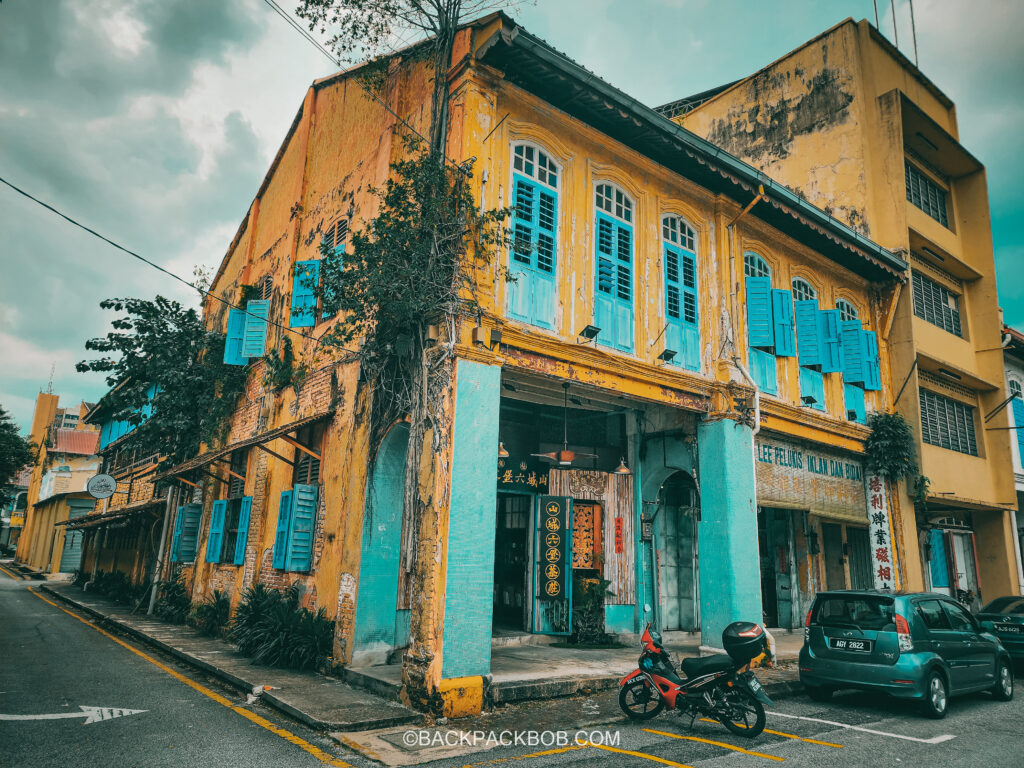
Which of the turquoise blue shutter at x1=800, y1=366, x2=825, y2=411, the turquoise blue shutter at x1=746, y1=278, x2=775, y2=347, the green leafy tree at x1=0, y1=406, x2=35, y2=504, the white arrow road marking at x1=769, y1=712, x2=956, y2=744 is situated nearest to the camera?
the white arrow road marking at x1=769, y1=712, x2=956, y2=744

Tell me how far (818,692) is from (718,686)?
309 cm

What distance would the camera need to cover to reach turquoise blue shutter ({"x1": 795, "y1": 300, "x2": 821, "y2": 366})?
41.8 ft

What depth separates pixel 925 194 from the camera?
17781mm

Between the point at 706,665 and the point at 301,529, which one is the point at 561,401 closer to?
the point at 301,529

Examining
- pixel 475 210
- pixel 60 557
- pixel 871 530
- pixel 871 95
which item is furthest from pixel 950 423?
pixel 60 557

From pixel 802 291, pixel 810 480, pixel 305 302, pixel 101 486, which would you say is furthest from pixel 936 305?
pixel 101 486

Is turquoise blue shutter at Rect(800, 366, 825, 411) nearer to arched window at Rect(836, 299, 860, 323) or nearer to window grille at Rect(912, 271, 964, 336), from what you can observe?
Result: arched window at Rect(836, 299, 860, 323)

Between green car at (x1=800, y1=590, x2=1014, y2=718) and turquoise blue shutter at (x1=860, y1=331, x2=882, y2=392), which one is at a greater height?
turquoise blue shutter at (x1=860, y1=331, x2=882, y2=392)

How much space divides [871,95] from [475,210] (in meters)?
12.8

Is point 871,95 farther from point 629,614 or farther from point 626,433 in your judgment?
point 629,614

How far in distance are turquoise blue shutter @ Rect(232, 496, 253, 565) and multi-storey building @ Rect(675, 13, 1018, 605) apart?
1347cm

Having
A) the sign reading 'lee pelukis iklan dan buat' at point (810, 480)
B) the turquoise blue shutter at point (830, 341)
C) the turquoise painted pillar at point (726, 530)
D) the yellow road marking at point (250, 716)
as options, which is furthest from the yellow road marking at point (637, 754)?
the turquoise blue shutter at point (830, 341)

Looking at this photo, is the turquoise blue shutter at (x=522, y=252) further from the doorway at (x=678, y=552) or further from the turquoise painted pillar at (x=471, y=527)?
the doorway at (x=678, y=552)

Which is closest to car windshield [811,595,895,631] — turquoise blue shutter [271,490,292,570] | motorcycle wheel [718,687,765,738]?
motorcycle wheel [718,687,765,738]
